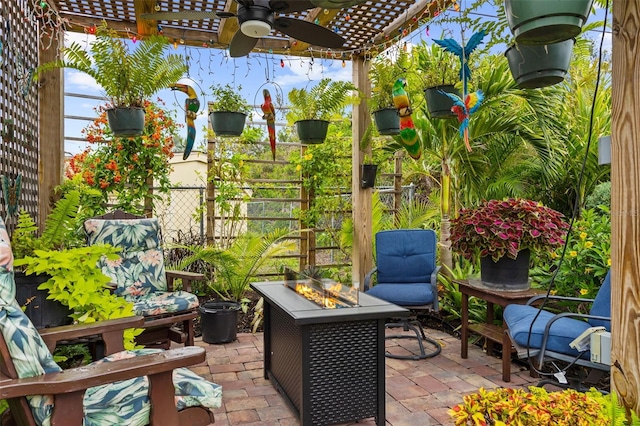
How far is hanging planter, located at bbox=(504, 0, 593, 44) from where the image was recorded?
131cm

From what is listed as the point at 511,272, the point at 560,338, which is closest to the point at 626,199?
the point at 560,338

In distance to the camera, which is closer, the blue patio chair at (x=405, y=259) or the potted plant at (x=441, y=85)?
the potted plant at (x=441, y=85)

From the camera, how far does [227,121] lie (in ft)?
13.5

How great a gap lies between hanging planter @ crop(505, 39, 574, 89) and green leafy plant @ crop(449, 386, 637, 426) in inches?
48.4

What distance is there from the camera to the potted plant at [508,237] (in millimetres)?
3293

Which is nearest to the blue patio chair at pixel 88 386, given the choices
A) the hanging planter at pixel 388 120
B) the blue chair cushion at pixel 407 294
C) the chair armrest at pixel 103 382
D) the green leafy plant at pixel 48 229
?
the chair armrest at pixel 103 382

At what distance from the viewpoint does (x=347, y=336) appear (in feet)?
8.04

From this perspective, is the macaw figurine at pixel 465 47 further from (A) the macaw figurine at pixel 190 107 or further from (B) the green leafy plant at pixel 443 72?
(A) the macaw figurine at pixel 190 107

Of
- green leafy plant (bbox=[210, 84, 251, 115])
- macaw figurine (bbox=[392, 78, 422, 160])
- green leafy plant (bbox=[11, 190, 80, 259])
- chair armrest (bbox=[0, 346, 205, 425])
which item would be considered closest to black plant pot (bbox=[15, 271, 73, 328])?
green leafy plant (bbox=[11, 190, 80, 259])

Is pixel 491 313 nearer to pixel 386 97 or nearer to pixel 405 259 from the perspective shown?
pixel 405 259

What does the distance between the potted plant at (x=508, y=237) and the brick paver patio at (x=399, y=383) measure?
0.64m

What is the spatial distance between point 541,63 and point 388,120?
216 cm

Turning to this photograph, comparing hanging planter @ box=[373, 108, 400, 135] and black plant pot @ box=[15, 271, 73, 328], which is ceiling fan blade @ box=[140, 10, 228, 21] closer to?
black plant pot @ box=[15, 271, 73, 328]

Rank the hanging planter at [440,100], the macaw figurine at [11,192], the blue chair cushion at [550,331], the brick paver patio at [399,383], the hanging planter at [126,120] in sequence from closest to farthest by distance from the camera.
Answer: the blue chair cushion at [550,331] < the brick paver patio at [399,383] < the macaw figurine at [11,192] < the hanging planter at [440,100] < the hanging planter at [126,120]
